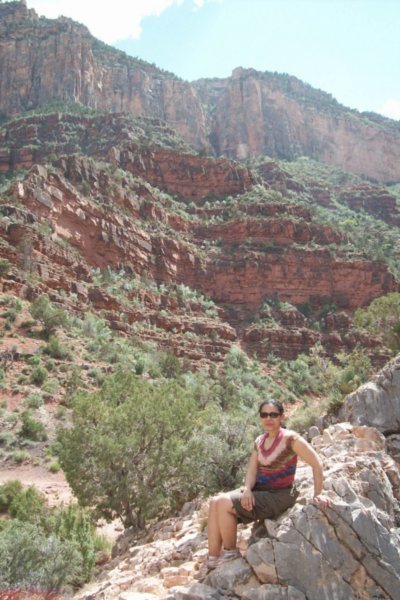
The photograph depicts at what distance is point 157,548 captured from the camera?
7.13 metres

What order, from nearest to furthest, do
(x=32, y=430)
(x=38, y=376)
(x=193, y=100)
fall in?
(x=32, y=430), (x=38, y=376), (x=193, y=100)

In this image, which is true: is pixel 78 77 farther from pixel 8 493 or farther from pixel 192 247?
pixel 8 493

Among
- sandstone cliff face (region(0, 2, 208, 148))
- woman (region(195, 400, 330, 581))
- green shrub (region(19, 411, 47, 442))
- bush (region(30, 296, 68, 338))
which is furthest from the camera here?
sandstone cliff face (region(0, 2, 208, 148))

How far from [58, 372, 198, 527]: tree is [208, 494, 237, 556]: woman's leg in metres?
5.34

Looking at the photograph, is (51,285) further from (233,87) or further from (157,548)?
(233,87)

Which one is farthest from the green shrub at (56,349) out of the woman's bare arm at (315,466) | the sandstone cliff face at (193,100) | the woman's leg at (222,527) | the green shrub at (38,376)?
the sandstone cliff face at (193,100)

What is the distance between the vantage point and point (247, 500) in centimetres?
483

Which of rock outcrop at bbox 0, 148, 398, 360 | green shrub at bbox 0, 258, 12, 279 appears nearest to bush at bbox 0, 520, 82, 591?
green shrub at bbox 0, 258, 12, 279

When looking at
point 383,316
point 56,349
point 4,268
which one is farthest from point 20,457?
point 383,316

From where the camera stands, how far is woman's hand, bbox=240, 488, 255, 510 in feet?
15.8

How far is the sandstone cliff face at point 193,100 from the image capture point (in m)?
97.9

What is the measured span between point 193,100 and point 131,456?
394 ft

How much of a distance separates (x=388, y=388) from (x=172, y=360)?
949 inches

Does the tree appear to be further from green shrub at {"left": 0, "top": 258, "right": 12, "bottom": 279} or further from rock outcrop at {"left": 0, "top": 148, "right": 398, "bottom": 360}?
rock outcrop at {"left": 0, "top": 148, "right": 398, "bottom": 360}
